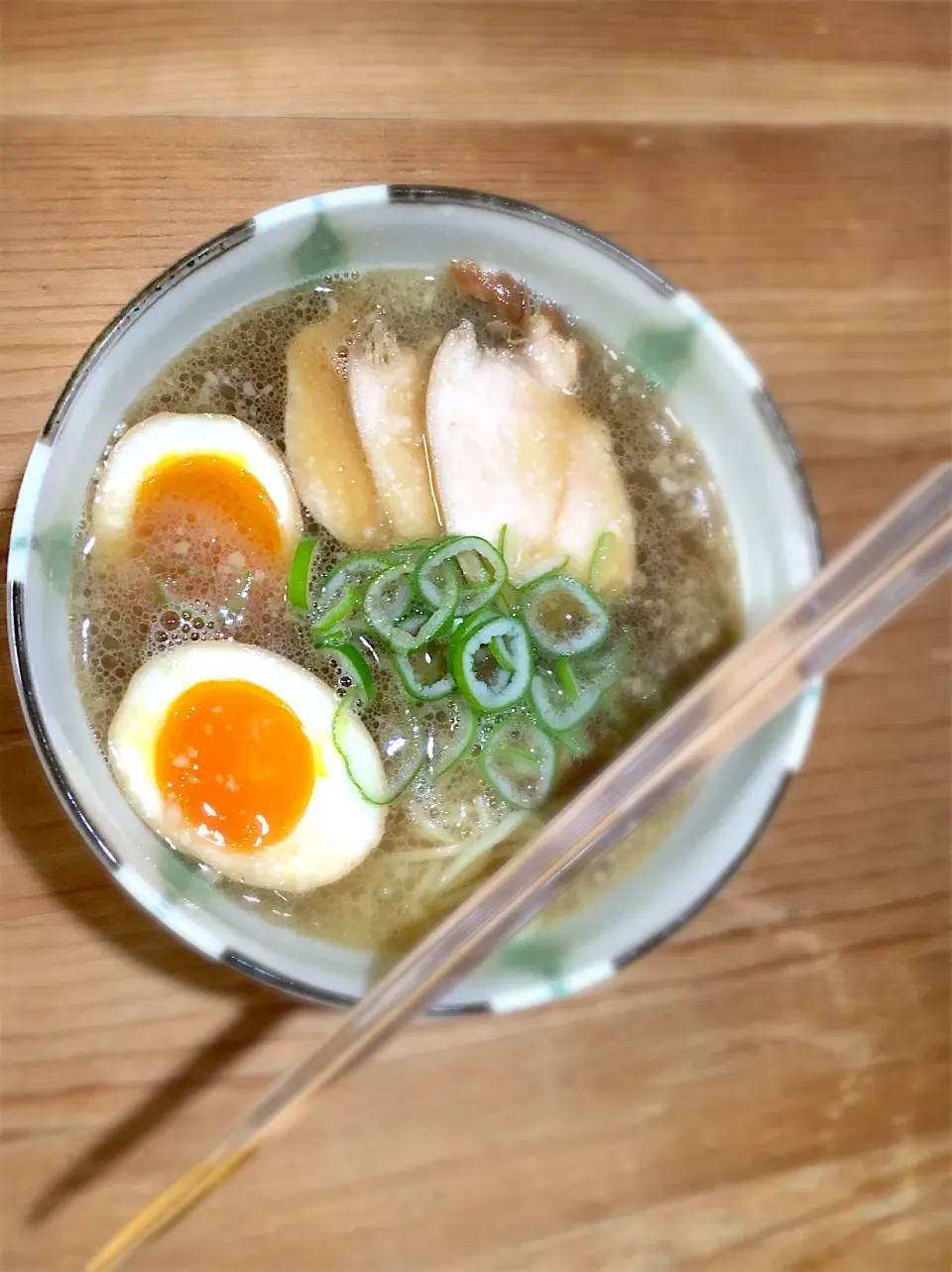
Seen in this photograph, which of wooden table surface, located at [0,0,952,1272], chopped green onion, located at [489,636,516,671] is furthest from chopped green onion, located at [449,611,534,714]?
wooden table surface, located at [0,0,952,1272]

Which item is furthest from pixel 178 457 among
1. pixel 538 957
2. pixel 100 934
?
pixel 538 957

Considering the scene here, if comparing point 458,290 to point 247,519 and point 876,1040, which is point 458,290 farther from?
point 876,1040

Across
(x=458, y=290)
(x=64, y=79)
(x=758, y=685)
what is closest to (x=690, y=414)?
(x=458, y=290)

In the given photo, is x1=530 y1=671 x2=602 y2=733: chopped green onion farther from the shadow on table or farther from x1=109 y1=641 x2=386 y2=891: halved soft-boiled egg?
the shadow on table

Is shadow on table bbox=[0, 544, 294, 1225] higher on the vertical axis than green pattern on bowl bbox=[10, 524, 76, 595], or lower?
lower

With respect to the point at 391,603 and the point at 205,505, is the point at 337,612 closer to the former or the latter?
the point at 391,603

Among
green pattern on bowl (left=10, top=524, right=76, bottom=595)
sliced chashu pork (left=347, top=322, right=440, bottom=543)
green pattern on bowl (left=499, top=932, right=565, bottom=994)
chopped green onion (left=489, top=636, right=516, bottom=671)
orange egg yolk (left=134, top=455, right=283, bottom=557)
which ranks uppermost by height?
sliced chashu pork (left=347, top=322, right=440, bottom=543)

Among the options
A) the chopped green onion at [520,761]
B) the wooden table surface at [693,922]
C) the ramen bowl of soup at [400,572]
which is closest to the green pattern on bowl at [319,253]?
the ramen bowl of soup at [400,572]
